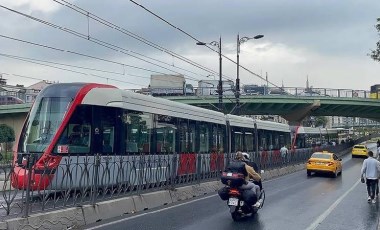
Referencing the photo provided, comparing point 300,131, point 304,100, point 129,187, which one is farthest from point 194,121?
point 304,100

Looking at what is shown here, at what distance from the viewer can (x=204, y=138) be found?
2217 cm

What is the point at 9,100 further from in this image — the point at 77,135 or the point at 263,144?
the point at 77,135

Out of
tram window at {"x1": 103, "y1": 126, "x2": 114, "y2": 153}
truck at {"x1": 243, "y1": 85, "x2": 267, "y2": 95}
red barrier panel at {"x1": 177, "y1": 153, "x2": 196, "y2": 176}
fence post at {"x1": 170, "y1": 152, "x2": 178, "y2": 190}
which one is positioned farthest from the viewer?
truck at {"x1": 243, "y1": 85, "x2": 267, "y2": 95}

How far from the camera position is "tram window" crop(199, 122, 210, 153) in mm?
21688

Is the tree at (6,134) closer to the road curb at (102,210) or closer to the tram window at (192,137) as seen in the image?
the tram window at (192,137)

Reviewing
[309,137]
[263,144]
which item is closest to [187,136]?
[263,144]

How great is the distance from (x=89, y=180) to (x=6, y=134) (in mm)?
43507

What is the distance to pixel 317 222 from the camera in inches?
420

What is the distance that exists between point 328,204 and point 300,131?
3536 centimetres

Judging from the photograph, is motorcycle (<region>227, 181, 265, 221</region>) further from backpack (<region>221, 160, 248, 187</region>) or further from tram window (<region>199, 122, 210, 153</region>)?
tram window (<region>199, 122, 210, 153</region>)

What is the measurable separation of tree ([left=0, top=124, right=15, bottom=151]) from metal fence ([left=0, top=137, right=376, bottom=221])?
36612 millimetres

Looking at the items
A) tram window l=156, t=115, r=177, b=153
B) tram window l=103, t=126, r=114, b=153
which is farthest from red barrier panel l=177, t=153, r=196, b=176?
tram window l=103, t=126, r=114, b=153

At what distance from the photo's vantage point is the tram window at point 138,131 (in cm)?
1537

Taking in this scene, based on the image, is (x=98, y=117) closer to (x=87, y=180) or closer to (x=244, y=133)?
(x=87, y=180)
